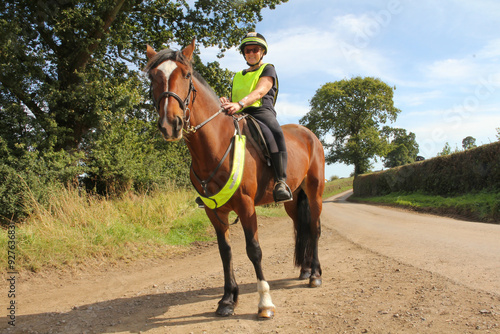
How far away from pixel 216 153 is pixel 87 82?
810 centimetres

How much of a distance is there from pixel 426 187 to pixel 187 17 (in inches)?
672

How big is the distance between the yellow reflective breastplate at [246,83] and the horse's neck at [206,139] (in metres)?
0.68

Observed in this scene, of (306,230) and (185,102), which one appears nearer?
(185,102)

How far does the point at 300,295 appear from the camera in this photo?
4531mm

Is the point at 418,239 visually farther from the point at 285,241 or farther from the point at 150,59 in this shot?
the point at 150,59

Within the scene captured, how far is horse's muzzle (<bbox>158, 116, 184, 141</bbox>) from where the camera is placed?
123 inches

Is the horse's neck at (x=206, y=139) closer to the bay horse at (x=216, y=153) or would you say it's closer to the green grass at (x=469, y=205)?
the bay horse at (x=216, y=153)

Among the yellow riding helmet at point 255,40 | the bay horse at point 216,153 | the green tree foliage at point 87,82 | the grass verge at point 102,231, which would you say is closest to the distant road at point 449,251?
the bay horse at point 216,153

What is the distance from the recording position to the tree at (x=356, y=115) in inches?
1955

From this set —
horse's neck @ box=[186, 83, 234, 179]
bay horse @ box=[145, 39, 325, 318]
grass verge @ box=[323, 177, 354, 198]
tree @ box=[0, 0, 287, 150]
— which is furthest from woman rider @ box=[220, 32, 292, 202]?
grass verge @ box=[323, 177, 354, 198]

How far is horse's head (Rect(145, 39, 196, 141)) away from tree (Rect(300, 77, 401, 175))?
48182 millimetres

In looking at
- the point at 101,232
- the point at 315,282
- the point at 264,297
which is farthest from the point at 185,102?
the point at 101,232

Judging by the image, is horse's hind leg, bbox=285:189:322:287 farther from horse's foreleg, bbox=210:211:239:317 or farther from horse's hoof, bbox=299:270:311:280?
horse's foreleg, bbox=210:211:239:317

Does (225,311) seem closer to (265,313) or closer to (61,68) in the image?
(265,313)
